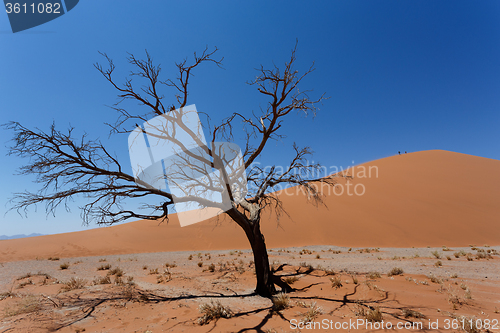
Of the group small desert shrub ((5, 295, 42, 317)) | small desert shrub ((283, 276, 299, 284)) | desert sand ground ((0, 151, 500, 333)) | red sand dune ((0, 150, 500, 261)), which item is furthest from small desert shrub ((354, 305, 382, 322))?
red sand dune ((0, 150, 500, 261))

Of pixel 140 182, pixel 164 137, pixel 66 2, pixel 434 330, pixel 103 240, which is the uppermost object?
pixel 66 2

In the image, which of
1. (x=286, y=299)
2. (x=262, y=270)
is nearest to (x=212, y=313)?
(x=286, y=299)

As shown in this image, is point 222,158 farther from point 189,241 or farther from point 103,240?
point 103,240

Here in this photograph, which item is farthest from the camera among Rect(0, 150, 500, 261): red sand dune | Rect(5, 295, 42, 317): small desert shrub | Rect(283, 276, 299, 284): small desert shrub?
Rect(0, 150, 500, 261): red sand dune

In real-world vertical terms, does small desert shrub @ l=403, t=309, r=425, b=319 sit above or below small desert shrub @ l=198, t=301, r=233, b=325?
above

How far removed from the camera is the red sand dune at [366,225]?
22000mm

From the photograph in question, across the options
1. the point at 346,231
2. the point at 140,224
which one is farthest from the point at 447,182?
the point at 140,224

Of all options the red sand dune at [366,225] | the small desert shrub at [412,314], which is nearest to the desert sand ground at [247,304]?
the small desert shrub at [412,314]

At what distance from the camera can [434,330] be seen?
372cm

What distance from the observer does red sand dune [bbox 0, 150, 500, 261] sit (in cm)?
2200

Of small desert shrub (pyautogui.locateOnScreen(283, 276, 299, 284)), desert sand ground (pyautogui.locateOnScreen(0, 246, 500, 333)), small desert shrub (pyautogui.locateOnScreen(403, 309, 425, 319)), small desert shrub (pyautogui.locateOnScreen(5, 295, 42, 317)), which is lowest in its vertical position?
small desert shrub (pyautogui.locateOnScreen(283, 276, 299, 284))

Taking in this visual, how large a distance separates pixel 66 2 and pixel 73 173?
4403 millimetres

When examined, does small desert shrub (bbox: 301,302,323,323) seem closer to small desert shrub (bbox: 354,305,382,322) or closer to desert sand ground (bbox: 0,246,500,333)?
desert sand ground (bbox: 0,246,500,333)

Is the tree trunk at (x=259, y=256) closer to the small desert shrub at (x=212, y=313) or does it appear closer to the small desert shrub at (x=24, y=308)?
the small desert shrub at (x=212, y=313)
